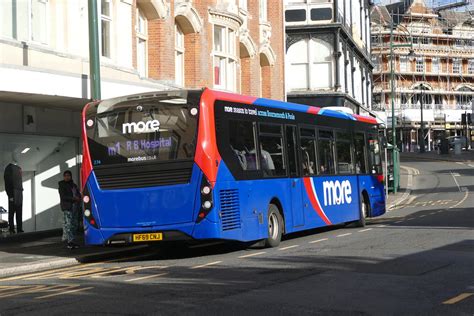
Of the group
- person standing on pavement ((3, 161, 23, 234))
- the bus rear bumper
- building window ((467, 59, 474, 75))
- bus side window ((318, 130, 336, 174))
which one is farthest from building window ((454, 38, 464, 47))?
the bus rear bumper

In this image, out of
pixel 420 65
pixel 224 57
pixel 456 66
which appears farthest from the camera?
pixel 456 66

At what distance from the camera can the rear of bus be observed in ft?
45.2

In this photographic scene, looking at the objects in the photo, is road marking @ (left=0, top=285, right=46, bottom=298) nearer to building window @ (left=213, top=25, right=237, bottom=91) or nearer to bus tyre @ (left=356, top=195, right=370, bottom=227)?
bus tyre @ (left=356, top=195, right=370, bottom=227)

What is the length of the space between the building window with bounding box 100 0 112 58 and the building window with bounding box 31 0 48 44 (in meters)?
2.65

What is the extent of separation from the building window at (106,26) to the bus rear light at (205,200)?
31.0 feet

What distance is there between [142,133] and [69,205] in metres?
3.28

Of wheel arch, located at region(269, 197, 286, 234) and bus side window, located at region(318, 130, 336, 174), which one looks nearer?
wheel arch, located at region(269, 197, 286, 234)

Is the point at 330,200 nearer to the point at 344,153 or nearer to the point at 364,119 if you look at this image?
the point at 344,153

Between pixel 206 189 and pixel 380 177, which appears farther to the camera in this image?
pixel 380 177

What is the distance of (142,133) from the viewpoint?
46.4ft

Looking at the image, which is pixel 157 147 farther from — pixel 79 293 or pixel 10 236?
pixel 10 236

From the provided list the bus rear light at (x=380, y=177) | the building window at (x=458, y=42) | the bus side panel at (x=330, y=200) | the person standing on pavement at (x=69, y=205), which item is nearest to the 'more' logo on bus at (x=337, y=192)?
the bus side panel at (x=330, y=200)

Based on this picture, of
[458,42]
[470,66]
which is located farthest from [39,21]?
[470,66]

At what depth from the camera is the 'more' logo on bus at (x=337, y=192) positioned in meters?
18.6
